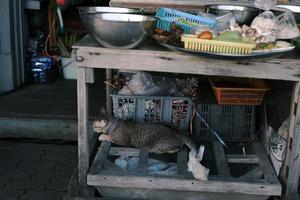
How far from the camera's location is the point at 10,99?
185 inches

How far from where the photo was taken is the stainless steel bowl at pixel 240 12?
3082mm

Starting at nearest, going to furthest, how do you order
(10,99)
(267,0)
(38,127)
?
(267,0), (38,127), (10,99)

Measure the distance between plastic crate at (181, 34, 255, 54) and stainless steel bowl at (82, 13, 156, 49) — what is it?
0.72 feet

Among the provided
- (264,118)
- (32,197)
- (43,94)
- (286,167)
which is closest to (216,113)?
(264,118)

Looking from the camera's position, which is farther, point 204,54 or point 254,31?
point 254,31

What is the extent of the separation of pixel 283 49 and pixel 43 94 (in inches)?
118

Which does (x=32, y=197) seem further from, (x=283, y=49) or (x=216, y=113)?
(x=283, y=49)

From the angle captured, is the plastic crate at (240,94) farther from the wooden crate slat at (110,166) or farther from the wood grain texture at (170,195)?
the wooden crate slat at (110,166)

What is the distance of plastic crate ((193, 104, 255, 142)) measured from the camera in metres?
3.35

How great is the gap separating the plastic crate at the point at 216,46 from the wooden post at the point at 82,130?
60 cm

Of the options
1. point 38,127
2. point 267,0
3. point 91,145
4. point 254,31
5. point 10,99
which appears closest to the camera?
point 254,31

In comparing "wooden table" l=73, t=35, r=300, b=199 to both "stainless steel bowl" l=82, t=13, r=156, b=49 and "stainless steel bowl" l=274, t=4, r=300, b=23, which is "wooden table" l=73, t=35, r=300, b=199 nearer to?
"stainless steel bowl" l=82, t=13, r=156, b=49

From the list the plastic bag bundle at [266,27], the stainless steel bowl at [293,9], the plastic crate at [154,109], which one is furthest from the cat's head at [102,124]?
the stainless steel bowl at [293,9]

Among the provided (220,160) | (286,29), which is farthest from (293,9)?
(220,160)
